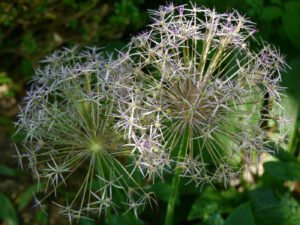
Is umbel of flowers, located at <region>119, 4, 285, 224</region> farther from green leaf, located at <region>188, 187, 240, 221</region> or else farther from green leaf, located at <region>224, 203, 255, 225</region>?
green leaf, located at <region>188, 187, 240, 221</region>

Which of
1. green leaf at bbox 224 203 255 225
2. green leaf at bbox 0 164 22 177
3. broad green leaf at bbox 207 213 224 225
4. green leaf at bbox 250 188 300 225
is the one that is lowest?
broad green leaf at bbox 207 213 224 225

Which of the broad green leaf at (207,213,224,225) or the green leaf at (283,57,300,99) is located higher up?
the green leaf at (283,57,300,99)

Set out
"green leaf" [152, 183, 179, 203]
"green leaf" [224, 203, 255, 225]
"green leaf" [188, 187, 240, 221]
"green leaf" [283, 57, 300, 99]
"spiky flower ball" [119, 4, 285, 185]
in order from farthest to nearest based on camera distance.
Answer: "green leaf" [283, 57, 300, 99]
"green leaf" [188, 187, 240, 221]
"green leaf" [152, 183, 179, 203]
"green leaf" [224, 203, 255, 225]
"spiky flower ball" [119, 4, 285, 185]

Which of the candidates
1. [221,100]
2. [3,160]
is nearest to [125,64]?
[221,100]

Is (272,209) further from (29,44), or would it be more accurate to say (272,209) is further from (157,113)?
(29,44)

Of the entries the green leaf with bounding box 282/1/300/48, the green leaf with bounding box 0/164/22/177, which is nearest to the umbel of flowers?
the green leaf with bounding box 282/1/300/48

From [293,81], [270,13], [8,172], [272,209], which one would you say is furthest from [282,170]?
[8,172]

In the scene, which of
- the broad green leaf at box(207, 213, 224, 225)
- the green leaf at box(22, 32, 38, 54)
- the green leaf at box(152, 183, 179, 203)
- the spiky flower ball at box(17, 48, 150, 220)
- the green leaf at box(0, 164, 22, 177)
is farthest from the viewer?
the green leaf at box(22, 32, 38, 54)
